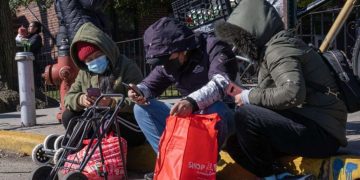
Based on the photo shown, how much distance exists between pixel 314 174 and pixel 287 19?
81.5 inches

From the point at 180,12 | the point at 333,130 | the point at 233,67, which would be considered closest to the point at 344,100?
the point at 333,130

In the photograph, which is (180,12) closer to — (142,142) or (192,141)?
(142,142)

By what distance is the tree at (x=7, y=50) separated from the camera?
1034cm

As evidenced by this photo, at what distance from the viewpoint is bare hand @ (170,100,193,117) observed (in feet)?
11.8

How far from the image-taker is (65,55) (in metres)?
6.54

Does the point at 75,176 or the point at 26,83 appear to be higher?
the point at 26,83

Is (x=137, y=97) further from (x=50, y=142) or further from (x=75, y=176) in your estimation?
(x=50, y=142)

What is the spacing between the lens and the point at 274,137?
3.60 m

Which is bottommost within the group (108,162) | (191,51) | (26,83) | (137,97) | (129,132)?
(108,162)

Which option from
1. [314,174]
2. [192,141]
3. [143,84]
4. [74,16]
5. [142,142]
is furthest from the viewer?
[74,16]

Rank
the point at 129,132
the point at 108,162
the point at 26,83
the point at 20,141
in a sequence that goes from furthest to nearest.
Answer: the point at 26,83 → the point at 20,141 → the point at 129,132 → the point at 108,162

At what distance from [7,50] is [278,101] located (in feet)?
25.9

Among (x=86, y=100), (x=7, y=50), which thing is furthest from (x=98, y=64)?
(x=7, y=50)

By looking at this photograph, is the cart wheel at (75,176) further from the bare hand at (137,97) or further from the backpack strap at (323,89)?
the backpack strap at (323,89)
